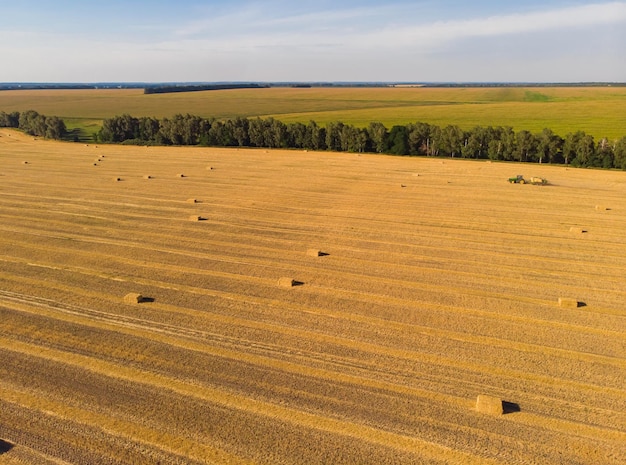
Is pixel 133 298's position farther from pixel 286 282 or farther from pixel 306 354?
pixel 306 354

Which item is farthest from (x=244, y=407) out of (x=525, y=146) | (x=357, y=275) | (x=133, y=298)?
(x=525, y=146)

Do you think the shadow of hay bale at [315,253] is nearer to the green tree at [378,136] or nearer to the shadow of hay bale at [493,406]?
the shadow of hay bale at [493,406]

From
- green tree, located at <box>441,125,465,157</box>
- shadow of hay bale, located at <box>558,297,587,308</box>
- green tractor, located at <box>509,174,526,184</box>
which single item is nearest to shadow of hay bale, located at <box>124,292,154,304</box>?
shadow of hay bale, located at <box>558,297,587,308</box>

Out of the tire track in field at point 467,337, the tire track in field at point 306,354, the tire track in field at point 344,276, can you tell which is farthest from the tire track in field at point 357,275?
the tire track in field at point 306,354

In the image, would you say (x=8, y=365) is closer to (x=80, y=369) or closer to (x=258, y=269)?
(x=80, y=369)

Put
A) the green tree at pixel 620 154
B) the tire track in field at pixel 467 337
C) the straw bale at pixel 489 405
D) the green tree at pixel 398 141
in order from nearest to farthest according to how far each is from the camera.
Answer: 1. the straw bale at pixel 489 405
2. the tire track in field at pixel 467 337
3. the green tree at pixel 620 154
4. the green tree at pixel 398 141

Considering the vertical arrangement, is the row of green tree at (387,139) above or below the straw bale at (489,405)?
above

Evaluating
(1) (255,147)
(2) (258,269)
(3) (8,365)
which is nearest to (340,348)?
(2) (258,269)
